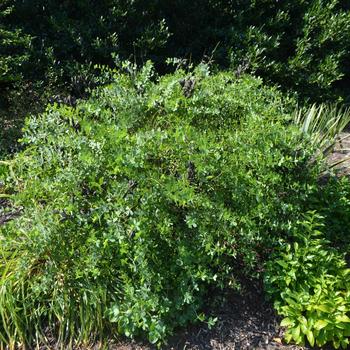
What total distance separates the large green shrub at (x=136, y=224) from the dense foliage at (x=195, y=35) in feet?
6.60

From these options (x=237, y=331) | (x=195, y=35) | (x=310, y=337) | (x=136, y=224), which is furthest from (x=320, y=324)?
(x=195, y=35)

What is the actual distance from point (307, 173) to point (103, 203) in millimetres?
1488

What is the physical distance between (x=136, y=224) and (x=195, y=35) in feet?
11.5

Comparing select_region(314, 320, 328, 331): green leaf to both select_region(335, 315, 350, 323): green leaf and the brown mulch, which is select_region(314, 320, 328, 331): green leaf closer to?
select_region(335, 315, 350, 323): green leaf

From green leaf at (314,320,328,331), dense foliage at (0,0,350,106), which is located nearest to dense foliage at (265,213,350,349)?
green leaf at (314,320,328,331)

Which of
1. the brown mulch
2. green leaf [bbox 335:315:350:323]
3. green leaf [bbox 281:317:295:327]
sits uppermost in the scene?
green leaf [bbox 335:315:350:323]

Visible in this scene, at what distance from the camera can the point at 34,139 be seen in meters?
3.84

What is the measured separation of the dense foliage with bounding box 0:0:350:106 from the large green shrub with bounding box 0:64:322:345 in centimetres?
201

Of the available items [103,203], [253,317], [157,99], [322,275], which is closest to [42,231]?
[103,203]

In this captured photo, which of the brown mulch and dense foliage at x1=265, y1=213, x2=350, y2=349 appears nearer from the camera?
dense foliage at x1=265, y1=213, x2=350, y2=349

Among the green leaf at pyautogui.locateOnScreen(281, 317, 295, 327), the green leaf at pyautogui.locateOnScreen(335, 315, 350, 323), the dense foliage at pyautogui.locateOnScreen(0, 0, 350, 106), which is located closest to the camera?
the green leaf at pyautogui.locateOnScreen(335, 315, 350, 323)

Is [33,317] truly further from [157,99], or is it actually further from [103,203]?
[157,99]

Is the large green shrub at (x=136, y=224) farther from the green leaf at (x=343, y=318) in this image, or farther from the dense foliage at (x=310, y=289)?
the green leaf at (x=343, y=318)

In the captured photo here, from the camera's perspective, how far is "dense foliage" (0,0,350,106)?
5688 millimetres
